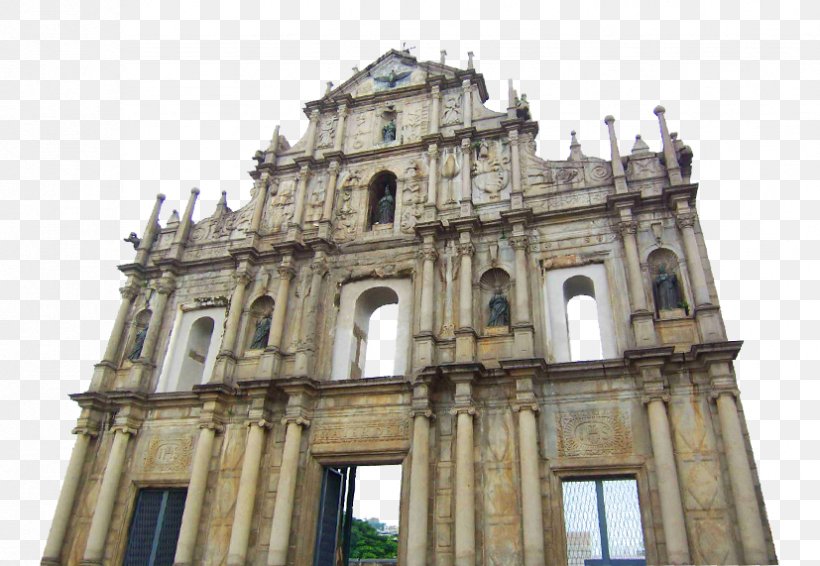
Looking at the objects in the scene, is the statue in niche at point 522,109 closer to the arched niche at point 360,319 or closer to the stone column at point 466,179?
the stone column at point 466,179

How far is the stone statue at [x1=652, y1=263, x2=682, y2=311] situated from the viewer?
1217 cm

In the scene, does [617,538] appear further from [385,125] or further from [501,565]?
[385,125]

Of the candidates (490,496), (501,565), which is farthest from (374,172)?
(501,565)

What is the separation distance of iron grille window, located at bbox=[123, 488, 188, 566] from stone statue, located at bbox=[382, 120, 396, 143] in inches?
422

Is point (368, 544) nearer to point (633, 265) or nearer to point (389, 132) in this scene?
point (389, 132)

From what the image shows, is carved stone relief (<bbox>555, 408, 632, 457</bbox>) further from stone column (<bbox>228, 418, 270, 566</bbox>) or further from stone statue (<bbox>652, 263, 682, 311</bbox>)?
stone column (<bbox>228, 418, 270, 566</bbox>)

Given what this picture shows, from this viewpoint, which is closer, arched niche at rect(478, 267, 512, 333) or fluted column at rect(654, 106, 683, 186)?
arched niche at rect(478, 267, 512, 333)

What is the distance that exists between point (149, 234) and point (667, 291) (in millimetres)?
14072

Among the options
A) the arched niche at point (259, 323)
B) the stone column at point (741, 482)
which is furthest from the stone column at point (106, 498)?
the stone column at point (741, 482)

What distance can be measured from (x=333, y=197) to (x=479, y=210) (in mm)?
4173

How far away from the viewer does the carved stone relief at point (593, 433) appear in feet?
36.0

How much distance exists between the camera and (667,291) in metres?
12.3

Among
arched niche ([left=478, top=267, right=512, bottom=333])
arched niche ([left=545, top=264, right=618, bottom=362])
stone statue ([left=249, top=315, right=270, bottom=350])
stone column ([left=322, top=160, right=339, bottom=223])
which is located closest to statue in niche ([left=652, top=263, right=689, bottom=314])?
arched niche ([left=545, top=264, right=618, bottom=362])

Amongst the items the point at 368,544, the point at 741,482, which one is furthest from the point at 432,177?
the point at 368,544
